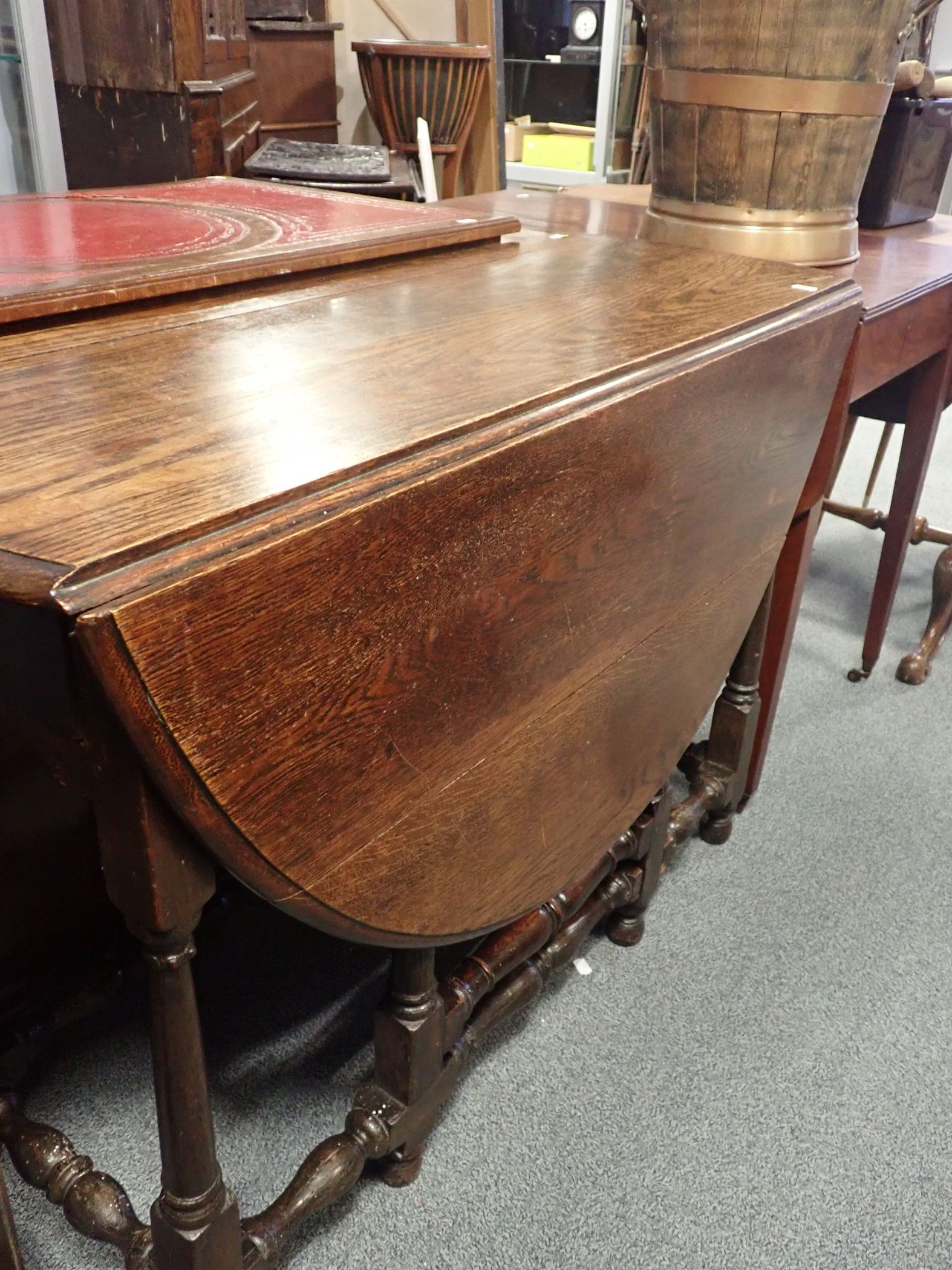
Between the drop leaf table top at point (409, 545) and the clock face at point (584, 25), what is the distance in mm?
2749

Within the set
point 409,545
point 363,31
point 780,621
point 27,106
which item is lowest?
point 780,621

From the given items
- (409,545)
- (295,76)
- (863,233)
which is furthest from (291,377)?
(295,76)

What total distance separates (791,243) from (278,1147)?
1.24 meters

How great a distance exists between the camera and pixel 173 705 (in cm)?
55

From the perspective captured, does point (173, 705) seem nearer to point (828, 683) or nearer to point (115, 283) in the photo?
point (115, 283)

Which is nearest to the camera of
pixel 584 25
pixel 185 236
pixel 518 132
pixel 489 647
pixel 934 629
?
pixel 489 647

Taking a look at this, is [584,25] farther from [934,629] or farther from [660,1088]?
[660,1088]

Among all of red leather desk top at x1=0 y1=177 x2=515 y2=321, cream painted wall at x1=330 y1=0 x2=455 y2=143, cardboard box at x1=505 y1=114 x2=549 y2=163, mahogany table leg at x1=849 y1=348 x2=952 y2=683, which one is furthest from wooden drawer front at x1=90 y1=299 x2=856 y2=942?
cream painted wall at x1=330 y1=0 x2=455 y2=143

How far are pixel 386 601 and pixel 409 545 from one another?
4 centimetres

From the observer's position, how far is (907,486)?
1.97 m

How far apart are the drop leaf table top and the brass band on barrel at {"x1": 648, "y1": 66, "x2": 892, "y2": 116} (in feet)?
0.69

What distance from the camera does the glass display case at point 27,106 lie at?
214cm

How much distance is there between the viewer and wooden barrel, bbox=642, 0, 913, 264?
1213 millimetres

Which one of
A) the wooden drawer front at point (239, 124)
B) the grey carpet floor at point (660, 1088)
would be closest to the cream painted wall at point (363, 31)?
the wooden drawer front at point (239, 124)
